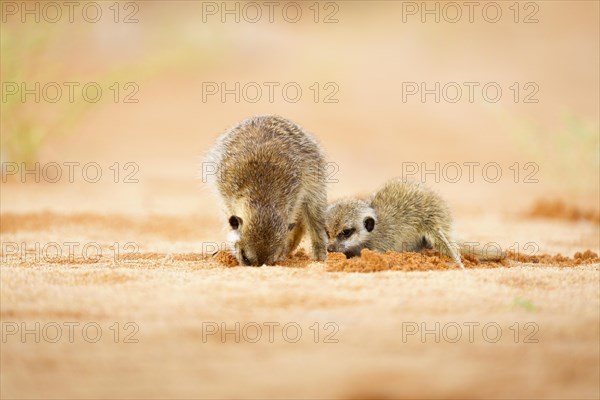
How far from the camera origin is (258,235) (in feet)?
22.2

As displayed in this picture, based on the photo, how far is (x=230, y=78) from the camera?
27.2 m

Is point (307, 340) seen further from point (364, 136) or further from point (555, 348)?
point (364, 136)

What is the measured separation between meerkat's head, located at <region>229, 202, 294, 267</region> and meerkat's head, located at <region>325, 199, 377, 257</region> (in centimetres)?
91

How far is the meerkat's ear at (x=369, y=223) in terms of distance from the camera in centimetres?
791

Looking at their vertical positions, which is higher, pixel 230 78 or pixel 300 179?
pixel 230 78

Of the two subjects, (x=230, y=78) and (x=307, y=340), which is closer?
(x=307, y=340)

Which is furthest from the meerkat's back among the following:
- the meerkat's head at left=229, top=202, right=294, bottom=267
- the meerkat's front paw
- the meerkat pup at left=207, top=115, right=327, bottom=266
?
the meerkat's head at left=229, top=202, right=294, bottom=267

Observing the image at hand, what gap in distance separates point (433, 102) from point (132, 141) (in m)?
11.0

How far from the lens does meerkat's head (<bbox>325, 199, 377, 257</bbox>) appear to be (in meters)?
7.77

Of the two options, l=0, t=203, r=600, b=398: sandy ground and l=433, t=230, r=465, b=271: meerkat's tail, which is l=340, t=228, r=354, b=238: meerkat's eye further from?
l=0, t=203, r=600, b=398: sandy ground

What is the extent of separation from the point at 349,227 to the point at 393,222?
63 centimetres

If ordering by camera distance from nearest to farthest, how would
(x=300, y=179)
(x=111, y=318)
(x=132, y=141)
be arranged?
1. (x=111, y=318)
2. (x=300, y=179)
3. (x=132, y=141)

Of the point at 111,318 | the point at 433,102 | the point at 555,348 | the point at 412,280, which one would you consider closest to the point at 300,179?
the point at 412,280

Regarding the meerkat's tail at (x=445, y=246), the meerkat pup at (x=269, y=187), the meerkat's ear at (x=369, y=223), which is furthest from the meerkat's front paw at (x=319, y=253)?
the meerkat's tail at (x=445, y=246)
